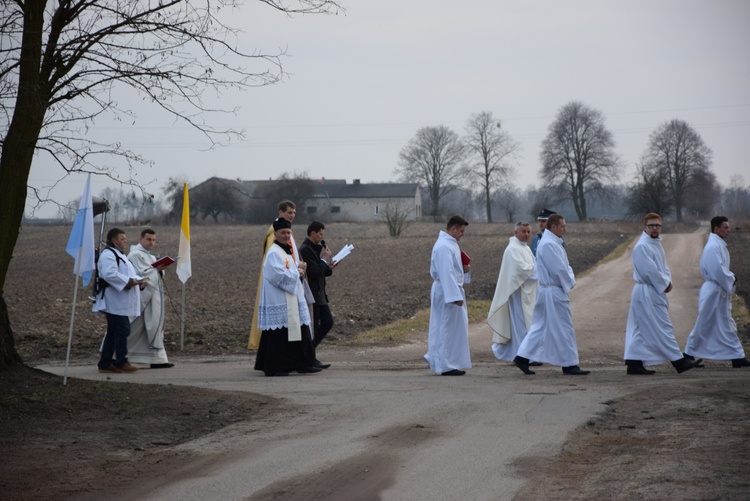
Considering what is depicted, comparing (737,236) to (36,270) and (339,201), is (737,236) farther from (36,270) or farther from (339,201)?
(339,201)

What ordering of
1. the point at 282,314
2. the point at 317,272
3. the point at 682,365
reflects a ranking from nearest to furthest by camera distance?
the point at 682,365, the point at 282,314, the point at 317,272

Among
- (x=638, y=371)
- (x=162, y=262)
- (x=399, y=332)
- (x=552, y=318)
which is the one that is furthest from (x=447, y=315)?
(x=399, y=332)

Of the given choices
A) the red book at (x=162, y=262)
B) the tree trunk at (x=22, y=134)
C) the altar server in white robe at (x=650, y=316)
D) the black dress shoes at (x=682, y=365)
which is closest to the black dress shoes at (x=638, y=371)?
the altar server in white robe at (x=650, y=316)

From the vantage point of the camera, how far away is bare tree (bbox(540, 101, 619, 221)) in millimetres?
95875

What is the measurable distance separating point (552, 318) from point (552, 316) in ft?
0.10

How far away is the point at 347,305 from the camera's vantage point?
2380 centimetres

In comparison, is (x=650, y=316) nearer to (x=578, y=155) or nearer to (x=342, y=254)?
(x=342, y=254)

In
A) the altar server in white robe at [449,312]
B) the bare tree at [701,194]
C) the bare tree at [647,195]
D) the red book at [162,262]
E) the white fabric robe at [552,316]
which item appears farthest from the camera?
the bare tree at [701,194]

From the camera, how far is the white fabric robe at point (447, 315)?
12.6m

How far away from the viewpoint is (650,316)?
12.6 m

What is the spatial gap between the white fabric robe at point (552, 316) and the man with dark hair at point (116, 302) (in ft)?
18.2

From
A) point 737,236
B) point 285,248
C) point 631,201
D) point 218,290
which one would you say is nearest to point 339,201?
point 631,201

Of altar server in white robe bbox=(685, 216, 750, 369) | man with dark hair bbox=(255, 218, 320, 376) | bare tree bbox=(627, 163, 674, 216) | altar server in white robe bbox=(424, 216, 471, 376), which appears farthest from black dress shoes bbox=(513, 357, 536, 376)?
bare tree bbox=(627, 163, 674, 216)

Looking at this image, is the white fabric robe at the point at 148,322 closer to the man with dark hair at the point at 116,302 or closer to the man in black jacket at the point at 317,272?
the man with dark hair at the point at 116,302
